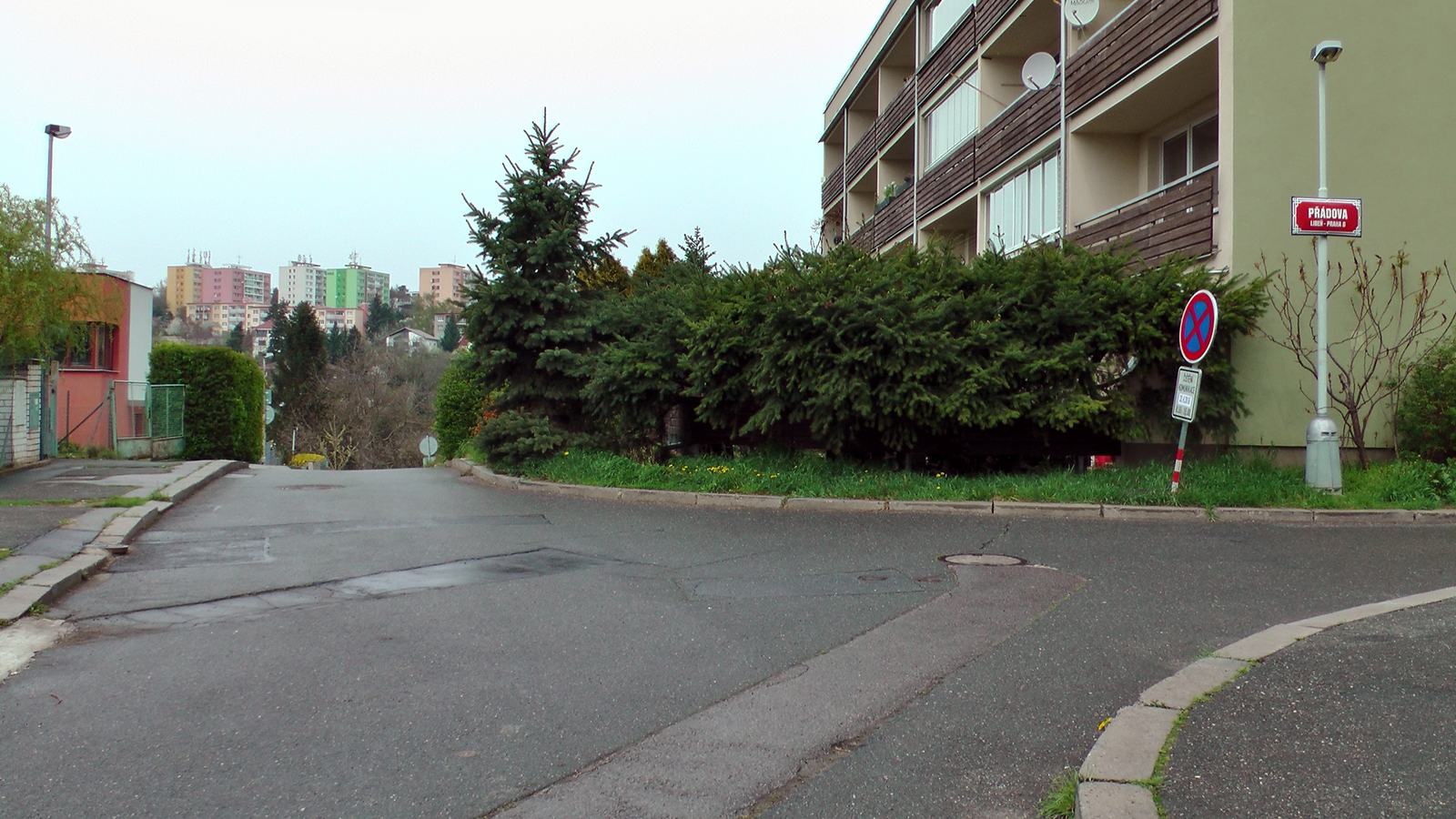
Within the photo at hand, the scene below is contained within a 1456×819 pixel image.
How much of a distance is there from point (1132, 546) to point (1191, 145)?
32.2ft

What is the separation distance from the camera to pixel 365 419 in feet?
199

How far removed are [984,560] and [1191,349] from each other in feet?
15.1

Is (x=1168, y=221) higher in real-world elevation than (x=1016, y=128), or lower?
lower

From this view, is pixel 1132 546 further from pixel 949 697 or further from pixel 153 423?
pixel 153 423

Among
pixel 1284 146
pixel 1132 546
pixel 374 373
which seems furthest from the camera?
pixel 374 373

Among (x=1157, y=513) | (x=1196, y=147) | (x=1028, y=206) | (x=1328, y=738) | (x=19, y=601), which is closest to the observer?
(x=1328, y=738)

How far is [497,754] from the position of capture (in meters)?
3.91

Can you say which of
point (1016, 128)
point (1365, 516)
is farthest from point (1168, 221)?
point (1016, 128)

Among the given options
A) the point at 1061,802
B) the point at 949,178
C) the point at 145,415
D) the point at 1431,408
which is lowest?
the point at 1061,802

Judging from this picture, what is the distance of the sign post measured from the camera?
35.5 ft

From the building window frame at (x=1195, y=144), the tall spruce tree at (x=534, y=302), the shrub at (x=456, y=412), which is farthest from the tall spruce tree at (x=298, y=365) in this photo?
the building window frame at (x=1195, y=144)

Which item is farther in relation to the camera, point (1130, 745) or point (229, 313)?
point (229, 313)

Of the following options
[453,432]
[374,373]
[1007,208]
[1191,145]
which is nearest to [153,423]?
[453,432]

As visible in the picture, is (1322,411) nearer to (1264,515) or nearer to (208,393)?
(1264,515)
